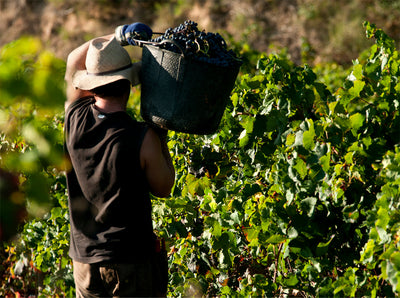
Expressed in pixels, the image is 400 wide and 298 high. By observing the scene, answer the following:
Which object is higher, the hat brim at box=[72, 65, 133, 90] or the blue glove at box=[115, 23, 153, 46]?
the blue glove at box=[115, 23, 153, 46]

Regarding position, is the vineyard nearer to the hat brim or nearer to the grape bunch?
the hat brim

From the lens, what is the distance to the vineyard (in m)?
2.27

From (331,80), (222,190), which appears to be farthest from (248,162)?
(331,80)

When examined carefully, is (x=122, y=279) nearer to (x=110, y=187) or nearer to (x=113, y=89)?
(x=110, y=187)

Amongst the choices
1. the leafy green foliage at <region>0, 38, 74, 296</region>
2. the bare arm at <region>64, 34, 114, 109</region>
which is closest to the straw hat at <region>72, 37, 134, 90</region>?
the bare arm at <region>64, 34, 114, 109</region>

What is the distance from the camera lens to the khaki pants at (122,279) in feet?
8.02

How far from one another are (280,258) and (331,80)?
3492mm

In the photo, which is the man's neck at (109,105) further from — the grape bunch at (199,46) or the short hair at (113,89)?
the grape bunch at (199,46)

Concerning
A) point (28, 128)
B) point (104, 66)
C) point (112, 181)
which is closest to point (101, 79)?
point (104, 66)

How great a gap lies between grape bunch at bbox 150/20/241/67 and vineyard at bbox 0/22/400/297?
1.38 feet

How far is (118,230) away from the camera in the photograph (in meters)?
2.41

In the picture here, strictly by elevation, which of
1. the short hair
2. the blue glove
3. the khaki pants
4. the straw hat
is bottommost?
the khaki pants

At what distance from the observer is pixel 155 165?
2375 mm

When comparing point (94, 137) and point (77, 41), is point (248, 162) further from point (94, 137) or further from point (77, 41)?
point (77, 41)
